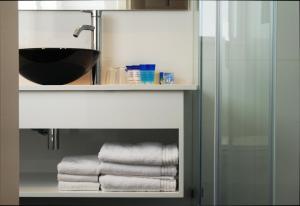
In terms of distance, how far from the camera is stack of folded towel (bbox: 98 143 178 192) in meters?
1.85

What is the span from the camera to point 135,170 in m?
1.87

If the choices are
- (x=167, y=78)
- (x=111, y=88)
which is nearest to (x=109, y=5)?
(x=167, y=78)

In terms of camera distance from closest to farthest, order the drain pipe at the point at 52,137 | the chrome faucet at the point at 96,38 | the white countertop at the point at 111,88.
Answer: the white countertop at the point at 111,88 → the drain pipe at the point at 52,137 → the chrome faucet at the point at 96,38

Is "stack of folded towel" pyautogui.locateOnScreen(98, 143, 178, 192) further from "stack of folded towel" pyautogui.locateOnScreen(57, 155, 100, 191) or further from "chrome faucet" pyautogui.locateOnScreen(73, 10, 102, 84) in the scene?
"chrome faucet" pyautogui.locateOnScreen(73, 10, 102, 84)

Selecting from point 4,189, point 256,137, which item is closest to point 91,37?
point 256,137

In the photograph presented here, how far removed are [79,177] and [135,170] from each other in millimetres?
233

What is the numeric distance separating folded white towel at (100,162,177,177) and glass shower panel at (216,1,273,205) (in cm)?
25

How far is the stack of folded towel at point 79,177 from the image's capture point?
74.8 inches

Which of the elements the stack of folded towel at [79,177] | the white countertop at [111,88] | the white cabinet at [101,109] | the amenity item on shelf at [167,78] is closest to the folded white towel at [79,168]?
the stack of folded towel at [79,177]

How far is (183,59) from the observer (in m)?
2.32

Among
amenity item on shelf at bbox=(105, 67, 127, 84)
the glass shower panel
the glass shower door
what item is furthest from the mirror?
the glass shower panel

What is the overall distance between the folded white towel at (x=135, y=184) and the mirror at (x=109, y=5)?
865 mm

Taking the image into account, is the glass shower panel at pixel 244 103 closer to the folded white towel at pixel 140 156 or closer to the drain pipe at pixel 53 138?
the folded white towel at pixel 140 156

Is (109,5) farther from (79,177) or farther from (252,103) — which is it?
(252,103)
